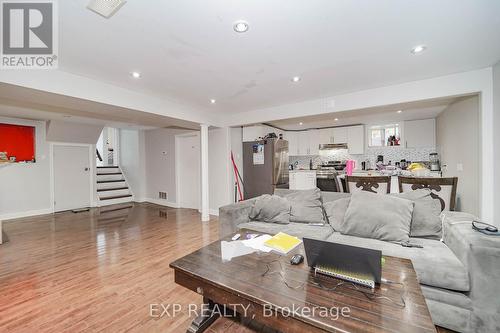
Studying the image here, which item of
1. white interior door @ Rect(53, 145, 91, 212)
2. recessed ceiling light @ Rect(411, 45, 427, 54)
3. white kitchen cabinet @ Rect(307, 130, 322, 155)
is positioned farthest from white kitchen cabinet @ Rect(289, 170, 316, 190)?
white interior door @ Rect(53, 145, 91, 212)

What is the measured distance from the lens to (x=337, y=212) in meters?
2.39

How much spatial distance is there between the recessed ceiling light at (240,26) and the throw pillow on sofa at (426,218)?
7.42ft

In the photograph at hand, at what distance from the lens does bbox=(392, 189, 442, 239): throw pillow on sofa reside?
199 centimetres

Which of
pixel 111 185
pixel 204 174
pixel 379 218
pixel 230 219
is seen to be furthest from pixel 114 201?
pixel 379 218

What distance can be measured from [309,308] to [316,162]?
598 centimetres

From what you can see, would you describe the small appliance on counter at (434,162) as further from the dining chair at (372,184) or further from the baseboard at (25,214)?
the baseboard at (25,214)

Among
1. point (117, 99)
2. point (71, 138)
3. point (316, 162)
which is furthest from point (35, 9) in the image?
point (316, 162)

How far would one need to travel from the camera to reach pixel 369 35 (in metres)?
1.92

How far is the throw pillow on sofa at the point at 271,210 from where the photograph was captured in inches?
100

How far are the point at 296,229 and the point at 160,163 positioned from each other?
524 cm

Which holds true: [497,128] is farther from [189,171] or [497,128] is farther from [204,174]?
[189,171]

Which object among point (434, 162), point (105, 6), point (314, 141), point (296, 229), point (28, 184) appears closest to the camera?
point (105, 6)

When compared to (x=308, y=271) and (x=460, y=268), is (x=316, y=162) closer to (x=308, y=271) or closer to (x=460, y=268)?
(x=460, y=268)

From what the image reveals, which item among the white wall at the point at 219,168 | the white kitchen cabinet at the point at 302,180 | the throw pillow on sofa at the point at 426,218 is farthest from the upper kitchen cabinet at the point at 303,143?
the throw pillow on sofa at the point at 426,218
